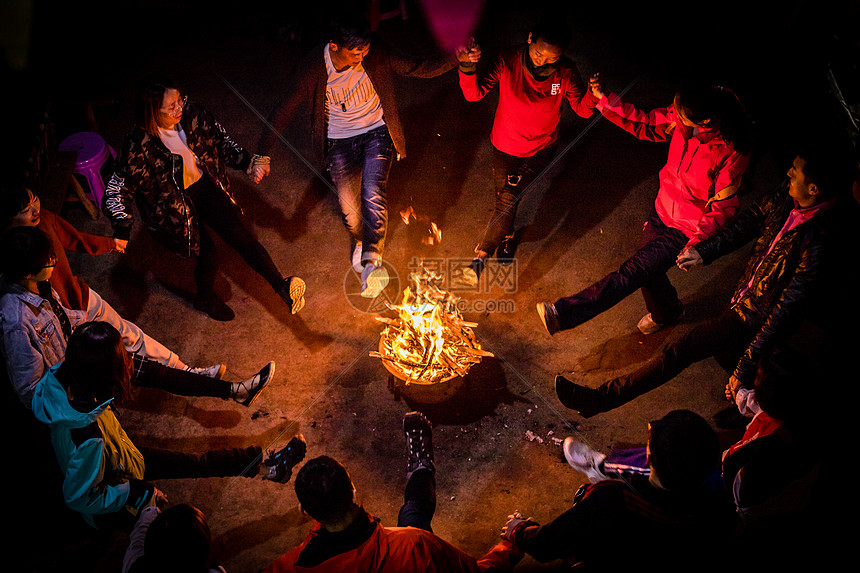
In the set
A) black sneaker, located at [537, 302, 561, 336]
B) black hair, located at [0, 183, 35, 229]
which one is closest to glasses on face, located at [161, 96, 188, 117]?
black hair, located at [0, 183, 35, 229]

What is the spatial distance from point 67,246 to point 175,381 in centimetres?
134

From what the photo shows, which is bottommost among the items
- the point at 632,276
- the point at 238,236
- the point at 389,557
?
the point at 238,236

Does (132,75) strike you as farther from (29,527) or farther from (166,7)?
(29,527)

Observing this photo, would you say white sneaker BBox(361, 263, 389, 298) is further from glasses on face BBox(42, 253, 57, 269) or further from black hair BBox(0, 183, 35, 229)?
black hair BBox(0, 183, 35, 229)

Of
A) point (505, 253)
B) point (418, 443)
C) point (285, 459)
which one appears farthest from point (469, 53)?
point (285, 459)

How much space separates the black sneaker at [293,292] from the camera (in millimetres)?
5379

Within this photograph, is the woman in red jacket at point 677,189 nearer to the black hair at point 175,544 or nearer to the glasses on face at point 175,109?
the black hair at point 175,544

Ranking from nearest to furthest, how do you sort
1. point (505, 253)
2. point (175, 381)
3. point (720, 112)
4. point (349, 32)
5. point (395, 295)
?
point (720, 112) → point (175, 381) → point (349, 32) → point (395, 295) → point (505, 253)

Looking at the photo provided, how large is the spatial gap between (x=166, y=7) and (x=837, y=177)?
867 centimetres

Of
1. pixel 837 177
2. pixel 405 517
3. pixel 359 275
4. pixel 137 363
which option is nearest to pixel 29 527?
pixel 137 363

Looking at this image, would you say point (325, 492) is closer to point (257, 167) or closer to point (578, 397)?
point (578, 397)

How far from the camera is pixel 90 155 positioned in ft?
19.3

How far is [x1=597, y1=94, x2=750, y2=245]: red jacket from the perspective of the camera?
443 centimetres

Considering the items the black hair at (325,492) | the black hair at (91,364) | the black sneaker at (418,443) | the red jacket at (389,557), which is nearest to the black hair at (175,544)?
the red jacket at (389,557)
